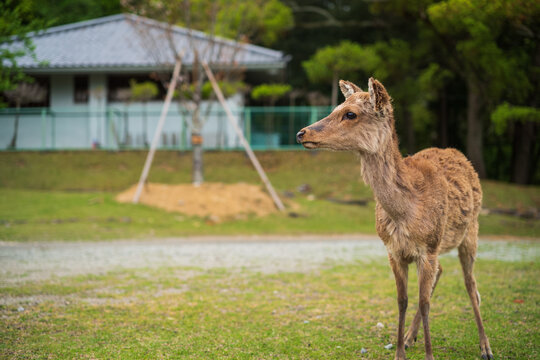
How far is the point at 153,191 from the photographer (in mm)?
17891

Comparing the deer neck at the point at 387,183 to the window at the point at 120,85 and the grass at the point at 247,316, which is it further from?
the window at the point at 120,85

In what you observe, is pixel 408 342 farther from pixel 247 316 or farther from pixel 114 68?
pixel 114 68

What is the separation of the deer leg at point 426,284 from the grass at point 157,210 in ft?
33.5

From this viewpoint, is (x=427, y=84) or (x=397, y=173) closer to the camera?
(x=397, y=173)

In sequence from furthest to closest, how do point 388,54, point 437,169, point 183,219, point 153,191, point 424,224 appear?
1. point 388,54
2. point 153,191
3. point 183,219
4. point 437,169
5. point 424,224

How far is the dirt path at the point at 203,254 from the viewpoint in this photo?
9.62 metres

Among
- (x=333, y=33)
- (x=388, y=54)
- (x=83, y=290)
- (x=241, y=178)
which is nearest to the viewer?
(x=83, y=290)

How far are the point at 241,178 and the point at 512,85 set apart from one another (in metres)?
10.8

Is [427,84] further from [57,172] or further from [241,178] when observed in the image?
[57,172]

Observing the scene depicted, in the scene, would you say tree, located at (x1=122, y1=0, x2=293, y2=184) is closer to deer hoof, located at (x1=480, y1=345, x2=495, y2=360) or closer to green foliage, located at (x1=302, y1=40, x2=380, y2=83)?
green foliage, located at (x1=302, y1=40, x2=380, y2=83)

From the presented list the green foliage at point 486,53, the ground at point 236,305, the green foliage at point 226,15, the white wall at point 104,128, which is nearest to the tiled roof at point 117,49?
the green foliage at point 226,15

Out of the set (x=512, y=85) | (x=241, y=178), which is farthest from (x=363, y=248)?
(x=512, y=85)

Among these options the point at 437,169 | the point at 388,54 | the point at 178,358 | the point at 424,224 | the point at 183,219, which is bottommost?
the point at 183,219

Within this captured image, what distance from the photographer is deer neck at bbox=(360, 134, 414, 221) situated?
192 inches
